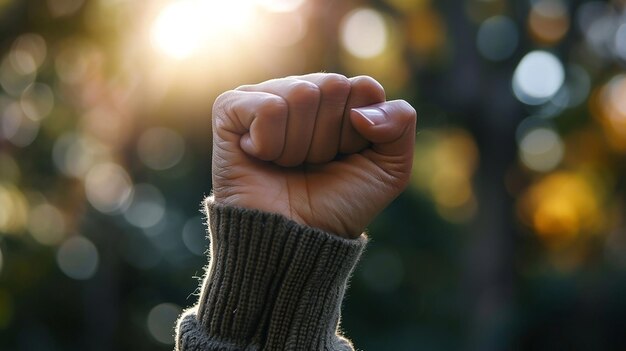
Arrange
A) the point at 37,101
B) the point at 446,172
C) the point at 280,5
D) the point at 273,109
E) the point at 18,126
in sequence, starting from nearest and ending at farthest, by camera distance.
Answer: the point at 273,109 → the point at 280,5 → the point at 37,101 → the point at 18,126 → the point at 446,172

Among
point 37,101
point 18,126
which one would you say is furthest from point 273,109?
point 18,126

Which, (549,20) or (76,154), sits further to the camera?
(76,154)

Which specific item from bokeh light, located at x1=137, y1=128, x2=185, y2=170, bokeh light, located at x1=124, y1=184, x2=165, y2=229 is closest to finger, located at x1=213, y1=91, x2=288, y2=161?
bokeh light, located at x1=124, y1=184, x2=165, y2=229

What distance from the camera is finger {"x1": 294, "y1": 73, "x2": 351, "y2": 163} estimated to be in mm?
1839

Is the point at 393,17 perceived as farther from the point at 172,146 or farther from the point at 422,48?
the point at 172,146

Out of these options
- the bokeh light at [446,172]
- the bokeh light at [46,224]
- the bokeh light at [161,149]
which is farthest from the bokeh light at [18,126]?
the bokeh light at [446,172]

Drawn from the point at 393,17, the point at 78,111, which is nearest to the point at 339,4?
the point at 393,17

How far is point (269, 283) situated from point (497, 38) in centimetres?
1044

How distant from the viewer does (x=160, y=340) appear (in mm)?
14742

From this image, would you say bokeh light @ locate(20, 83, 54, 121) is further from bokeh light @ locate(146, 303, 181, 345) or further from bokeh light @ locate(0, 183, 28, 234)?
bokeh light @ locate(146, 303, 181, 345)

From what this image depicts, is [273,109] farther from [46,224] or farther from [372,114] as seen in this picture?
[46,224]

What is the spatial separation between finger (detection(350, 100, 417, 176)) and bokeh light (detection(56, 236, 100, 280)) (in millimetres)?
12773

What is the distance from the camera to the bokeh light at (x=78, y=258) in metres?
14.1

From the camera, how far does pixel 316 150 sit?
192cm
